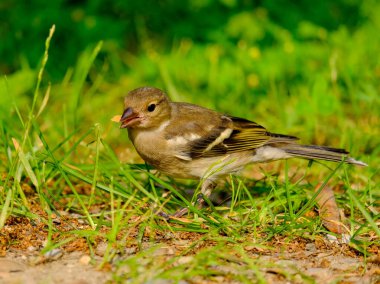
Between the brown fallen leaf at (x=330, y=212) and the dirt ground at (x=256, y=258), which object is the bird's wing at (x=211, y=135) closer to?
the brown fallen leaf at (x=330, y=212)

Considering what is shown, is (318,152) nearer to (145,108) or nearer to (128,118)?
(145,108)

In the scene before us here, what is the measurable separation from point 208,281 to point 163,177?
6.90ft

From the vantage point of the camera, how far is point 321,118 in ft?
22.6

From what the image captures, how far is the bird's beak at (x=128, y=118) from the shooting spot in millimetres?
4824

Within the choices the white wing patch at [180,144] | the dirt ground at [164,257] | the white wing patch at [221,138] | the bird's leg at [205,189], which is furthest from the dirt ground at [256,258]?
the white wing patch at [221,138]

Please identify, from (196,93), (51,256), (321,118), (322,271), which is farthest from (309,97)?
(51,256)

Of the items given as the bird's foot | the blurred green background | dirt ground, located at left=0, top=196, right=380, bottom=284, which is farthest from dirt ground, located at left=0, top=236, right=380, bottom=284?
the blurred green background

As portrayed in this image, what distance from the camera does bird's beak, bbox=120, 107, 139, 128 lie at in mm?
4824

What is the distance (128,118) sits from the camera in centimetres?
487

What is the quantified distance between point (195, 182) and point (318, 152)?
1050 mm

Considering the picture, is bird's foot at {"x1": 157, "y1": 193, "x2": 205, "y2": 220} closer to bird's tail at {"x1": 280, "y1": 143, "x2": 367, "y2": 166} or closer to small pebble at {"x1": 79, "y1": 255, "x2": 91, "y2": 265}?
small pebble at {"x1": 79, "y1": 255, "x2": 91, "y2": 265}

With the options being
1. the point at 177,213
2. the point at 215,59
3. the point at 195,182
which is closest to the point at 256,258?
the point at 177,213

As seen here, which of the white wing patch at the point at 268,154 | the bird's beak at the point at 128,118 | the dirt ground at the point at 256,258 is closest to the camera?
the dirt ground at the point at 256,258

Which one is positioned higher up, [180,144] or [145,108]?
[145,108]
